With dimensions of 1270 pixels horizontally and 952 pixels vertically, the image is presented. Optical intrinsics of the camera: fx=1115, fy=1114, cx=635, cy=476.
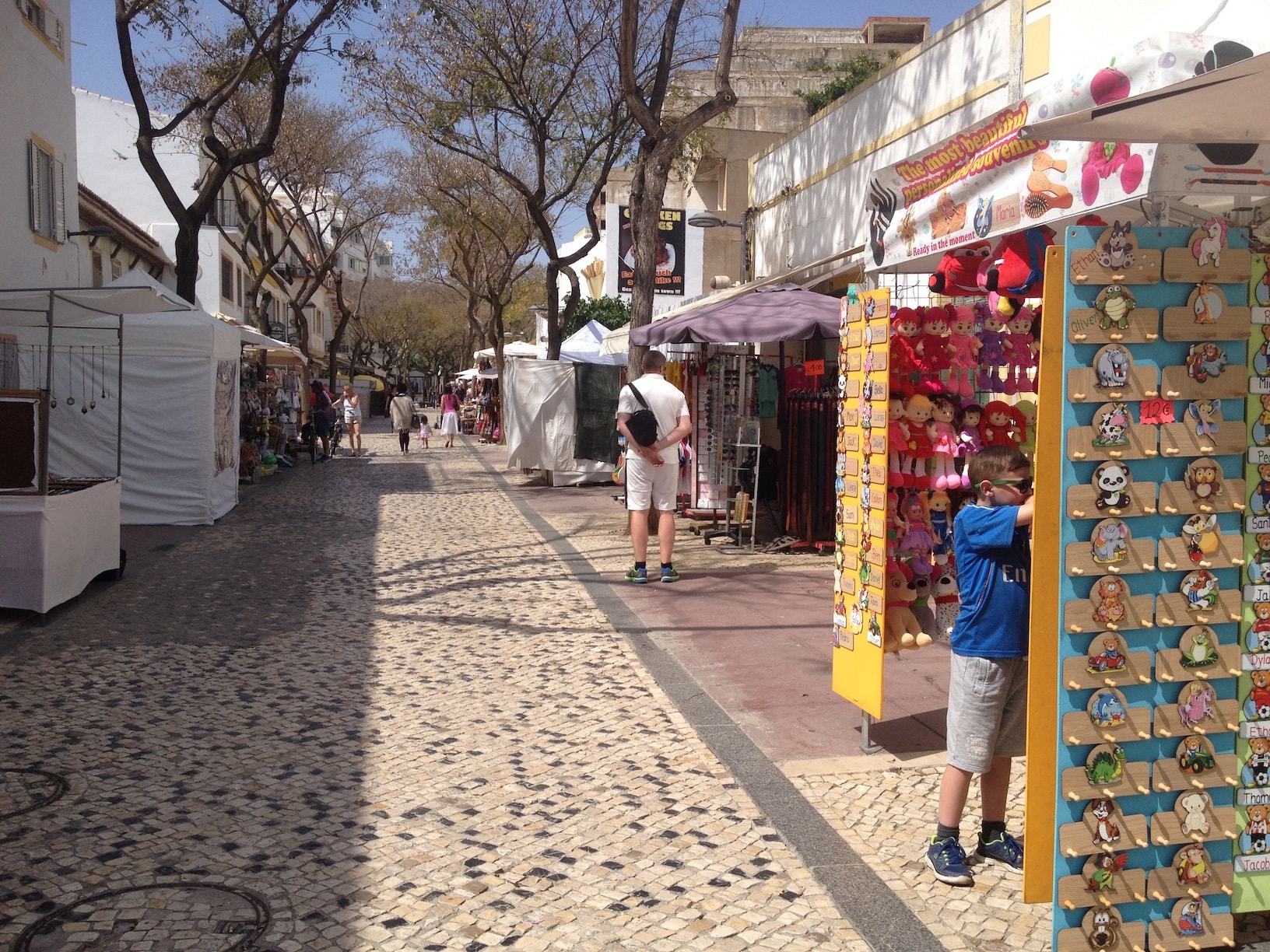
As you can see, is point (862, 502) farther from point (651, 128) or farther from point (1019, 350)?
point (651, 128)

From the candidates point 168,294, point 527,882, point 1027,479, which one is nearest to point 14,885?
point 527,882

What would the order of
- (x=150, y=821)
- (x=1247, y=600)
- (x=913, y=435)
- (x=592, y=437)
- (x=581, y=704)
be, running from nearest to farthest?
(x=1247, y=600) < (x=150, y=821) < (x=913, y=435) < (x=581, y=704) < (x=592, y=437)

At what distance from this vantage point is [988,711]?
3.54 metres

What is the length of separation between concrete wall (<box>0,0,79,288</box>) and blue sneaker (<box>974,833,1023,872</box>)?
43.1 feet

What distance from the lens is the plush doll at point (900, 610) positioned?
483cm

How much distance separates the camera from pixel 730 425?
439 inches

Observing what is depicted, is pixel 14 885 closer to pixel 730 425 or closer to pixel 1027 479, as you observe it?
pixel 1027 479

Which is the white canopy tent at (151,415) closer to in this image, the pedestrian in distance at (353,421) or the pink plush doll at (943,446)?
the pink plush doll at (943,446)

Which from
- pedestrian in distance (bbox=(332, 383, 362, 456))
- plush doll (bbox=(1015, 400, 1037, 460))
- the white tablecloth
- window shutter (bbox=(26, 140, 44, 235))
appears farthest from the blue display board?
pedestrian in distance (bbox=(332, 383, 362, 456))

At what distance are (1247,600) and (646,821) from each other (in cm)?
222

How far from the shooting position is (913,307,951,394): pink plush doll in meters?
4.86

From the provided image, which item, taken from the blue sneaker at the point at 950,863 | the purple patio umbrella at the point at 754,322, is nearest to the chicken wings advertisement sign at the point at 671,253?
the purple patio umbrella at the point at 754,322

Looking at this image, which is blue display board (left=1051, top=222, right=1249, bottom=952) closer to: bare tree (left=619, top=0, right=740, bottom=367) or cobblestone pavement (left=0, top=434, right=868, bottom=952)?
cobblestone pavement (left=0, top=434, right=868, bottom=952)

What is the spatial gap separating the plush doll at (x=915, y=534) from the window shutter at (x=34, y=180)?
13.3 metres
